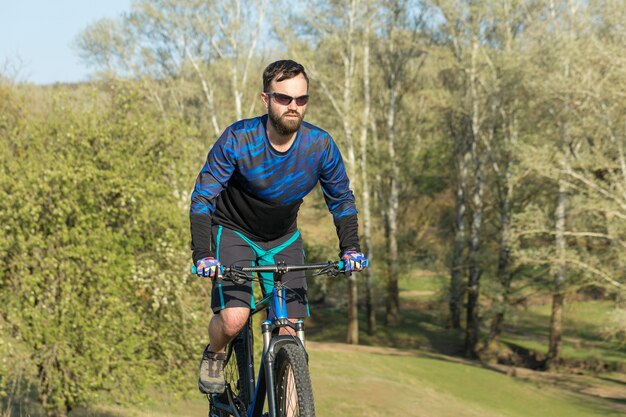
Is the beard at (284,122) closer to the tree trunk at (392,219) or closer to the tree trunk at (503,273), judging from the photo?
the tree trunk at (503,273)

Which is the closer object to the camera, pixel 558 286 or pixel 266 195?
pixel 266 195

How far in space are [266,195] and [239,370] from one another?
1516 mm

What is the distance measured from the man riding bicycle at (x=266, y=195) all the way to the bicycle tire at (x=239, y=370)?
254 mm

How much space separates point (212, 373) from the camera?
19.8 ft

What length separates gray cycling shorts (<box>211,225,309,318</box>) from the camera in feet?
17.8

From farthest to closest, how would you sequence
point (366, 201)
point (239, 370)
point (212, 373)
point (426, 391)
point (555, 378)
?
point (366, 201)
point (555, 378)
point (426, 391)
point (239, 370)
point (212, 373)

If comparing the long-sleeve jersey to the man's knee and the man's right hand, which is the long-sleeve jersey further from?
the man's knee

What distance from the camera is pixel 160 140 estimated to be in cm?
1894

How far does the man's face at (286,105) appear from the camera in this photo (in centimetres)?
514

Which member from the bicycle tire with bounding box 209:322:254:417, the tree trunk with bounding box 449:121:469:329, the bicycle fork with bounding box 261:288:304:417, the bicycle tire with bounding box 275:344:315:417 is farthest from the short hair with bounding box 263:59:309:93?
the tree trunk with bounding box 449:121:469:329

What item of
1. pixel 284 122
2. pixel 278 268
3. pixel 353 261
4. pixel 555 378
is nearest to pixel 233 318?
pixel 278 268

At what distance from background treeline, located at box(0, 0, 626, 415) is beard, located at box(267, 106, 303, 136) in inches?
447

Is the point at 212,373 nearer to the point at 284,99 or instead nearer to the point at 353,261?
the point at 353,261

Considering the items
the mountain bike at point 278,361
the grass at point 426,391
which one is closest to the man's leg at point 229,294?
the mountain bike at point 278,361
